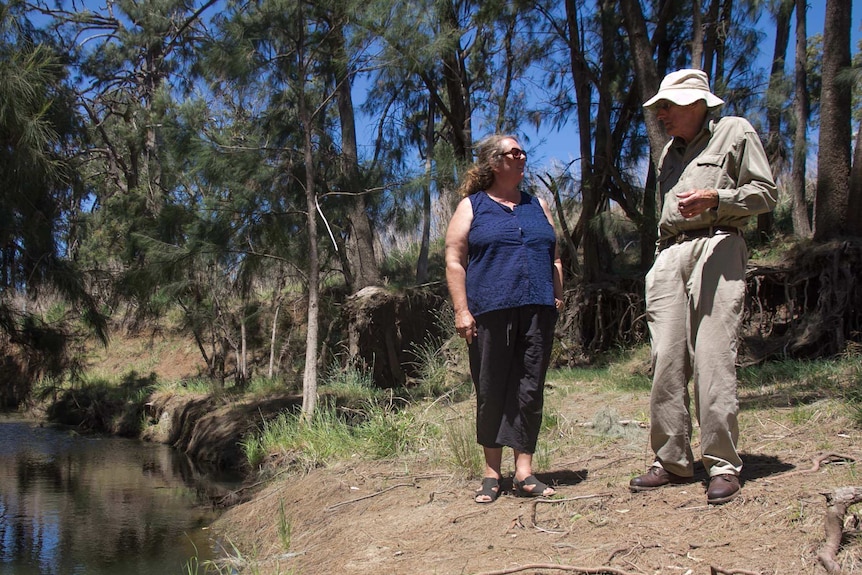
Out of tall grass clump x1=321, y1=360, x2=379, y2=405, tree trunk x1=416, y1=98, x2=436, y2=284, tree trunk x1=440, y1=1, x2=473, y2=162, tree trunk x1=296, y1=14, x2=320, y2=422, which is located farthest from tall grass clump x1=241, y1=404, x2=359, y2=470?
tree trunk x1=440, y1=1, x2=473, y2=162

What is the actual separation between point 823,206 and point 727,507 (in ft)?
19.8

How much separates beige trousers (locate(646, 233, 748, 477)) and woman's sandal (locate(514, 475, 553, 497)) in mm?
520

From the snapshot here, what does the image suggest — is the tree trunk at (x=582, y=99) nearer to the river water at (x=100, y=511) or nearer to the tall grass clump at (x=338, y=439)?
the tall grass clump at (x=338, y=439)

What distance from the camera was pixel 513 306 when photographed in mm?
3639

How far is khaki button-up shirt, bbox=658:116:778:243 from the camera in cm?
321

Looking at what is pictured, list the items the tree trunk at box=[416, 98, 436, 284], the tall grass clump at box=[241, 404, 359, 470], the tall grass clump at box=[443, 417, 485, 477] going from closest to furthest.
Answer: the tall grass clump at box=[443, 417, 485, 477]
the tall grass clump at box=[241, 404, 359, 470]
the tree trunk at box=[416, 98, 436, 284]

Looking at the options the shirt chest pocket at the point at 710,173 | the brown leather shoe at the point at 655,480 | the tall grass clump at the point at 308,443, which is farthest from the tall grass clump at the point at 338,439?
the shirt chest pocket at the point at 710,173

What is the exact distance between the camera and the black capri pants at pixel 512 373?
12.0 feet

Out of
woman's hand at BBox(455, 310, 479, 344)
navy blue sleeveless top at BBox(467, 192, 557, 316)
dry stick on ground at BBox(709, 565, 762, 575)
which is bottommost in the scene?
dry stick on ground at BBox(709, 565, 762, 575)

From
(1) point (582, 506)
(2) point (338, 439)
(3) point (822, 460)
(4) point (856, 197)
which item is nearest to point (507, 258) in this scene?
(1) point (582, 506)

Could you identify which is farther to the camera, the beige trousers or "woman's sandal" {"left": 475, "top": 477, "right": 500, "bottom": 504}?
"woman's sandal" {"left": 475, "top": 477, "right": 500, "bottom": 504}

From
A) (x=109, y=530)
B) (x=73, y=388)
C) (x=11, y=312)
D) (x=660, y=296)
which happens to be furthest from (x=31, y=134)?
(x=73, y=388)

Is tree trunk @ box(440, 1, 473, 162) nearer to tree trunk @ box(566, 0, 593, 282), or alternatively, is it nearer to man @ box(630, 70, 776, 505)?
tree trunk @ box(566, 0, 593, 282)

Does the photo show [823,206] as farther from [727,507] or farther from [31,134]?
[31,134]
